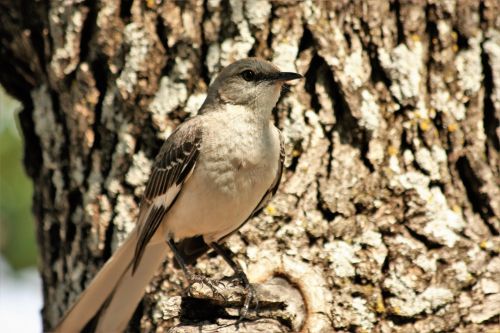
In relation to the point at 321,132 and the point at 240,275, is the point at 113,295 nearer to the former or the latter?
the point at 240,275

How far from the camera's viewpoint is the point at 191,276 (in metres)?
4.07

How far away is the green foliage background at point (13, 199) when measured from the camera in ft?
21.9

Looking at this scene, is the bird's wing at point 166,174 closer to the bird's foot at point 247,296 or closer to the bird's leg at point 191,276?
the bird's leg at point 191,276

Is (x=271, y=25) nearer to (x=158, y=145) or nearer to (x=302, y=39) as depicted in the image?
(x=302, y=39)

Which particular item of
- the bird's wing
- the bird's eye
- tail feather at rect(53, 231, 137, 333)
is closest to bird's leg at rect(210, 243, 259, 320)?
the bird's wing

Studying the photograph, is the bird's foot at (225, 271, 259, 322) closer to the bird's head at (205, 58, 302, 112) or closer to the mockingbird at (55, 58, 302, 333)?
the mockingbird at (55, 58, 302, 333)

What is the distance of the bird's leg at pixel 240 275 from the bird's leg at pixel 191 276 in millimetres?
138

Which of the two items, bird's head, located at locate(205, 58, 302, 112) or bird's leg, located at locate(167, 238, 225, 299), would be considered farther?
bird's head, located at locate(205, 58, 302, 112)

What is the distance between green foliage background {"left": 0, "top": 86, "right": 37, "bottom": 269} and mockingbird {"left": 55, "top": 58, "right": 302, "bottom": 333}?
2.58 meters

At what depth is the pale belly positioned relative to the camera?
429 cm

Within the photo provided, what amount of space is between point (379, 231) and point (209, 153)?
1.17 meters

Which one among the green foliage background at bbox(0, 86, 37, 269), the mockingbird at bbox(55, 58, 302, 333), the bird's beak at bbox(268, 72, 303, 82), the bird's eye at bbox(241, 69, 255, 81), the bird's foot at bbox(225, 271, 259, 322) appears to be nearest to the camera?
the bird's foot at bbox(225, 271, 259, 322)

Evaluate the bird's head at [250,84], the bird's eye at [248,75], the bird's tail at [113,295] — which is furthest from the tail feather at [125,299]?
the bird's eye at [248,75]

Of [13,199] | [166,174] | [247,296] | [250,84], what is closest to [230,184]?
[166,174]
